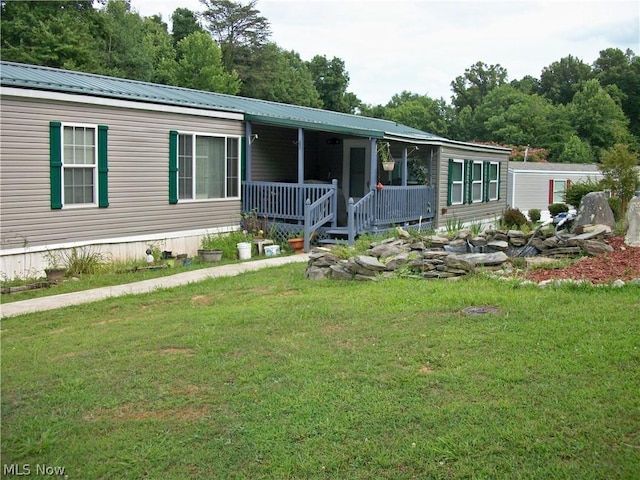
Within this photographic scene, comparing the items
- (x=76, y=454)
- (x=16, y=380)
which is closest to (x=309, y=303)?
(x=16, y=380)

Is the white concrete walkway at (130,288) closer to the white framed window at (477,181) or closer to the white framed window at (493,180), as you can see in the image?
the white framed window at (477,181)

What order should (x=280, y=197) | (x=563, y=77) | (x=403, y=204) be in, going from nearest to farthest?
1. (x=280, y=197)
2. (x=403, y=204)
3. (x=563, y=77)

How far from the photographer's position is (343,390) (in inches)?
201

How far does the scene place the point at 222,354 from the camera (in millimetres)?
6129

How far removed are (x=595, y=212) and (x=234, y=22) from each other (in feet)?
146

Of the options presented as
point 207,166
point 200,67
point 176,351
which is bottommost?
point 176,351

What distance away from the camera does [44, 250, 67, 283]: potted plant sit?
1098 centimetres

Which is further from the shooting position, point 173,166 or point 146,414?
point 173,166

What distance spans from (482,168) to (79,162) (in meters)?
15.0

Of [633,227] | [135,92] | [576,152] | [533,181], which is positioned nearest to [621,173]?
[633,227]

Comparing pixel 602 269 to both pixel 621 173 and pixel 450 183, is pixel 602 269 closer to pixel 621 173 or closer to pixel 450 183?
pixel 621 173

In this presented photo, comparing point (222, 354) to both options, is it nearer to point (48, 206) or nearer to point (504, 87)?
point (48, 206)

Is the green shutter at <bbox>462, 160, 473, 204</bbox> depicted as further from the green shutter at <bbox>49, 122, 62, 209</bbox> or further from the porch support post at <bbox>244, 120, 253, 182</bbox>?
the green shutter at <bbox>49, 122, 62, 209</bbox>

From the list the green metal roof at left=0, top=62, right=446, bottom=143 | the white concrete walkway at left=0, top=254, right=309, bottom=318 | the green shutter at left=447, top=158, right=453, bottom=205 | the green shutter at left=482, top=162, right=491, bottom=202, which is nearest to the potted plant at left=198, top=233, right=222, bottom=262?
the white concrete walkway at left=0, top=254, right=309, bottom=318
